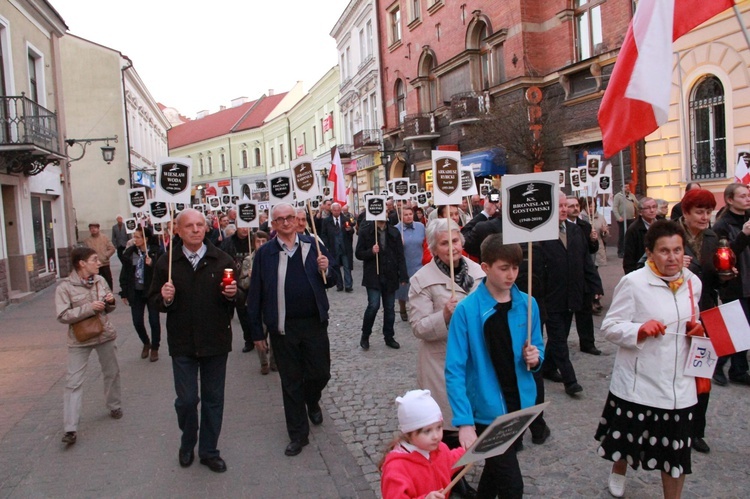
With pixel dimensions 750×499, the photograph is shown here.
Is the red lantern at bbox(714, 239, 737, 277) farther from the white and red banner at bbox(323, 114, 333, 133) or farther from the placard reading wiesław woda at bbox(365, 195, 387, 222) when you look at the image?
the white and red banner at bbox(323, 114, 333, 133)

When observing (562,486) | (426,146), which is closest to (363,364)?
(562,486)

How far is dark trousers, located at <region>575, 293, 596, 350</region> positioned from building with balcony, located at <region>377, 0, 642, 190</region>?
1039 centimetres

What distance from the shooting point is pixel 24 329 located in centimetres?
1165

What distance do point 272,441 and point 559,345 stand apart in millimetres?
2777

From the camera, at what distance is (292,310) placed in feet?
17.0

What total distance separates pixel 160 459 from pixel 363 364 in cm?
322

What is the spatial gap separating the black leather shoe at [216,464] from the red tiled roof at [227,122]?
67.6m

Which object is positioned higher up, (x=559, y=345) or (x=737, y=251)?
(x=737, y=251)

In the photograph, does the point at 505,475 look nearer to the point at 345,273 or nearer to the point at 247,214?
the point at 247,214

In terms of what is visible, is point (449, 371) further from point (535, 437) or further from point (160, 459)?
point (160, 459)

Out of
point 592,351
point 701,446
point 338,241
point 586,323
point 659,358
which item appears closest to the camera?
point 659,358

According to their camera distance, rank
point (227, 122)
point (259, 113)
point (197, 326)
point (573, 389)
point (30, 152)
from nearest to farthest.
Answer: point (197, 326)
point (573, 389)
point (30, 152)
point (259, 113)
point (227, 122)

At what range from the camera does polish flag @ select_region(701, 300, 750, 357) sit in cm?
342

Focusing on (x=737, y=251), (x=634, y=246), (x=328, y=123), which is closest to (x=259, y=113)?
(x=328, y=123)
